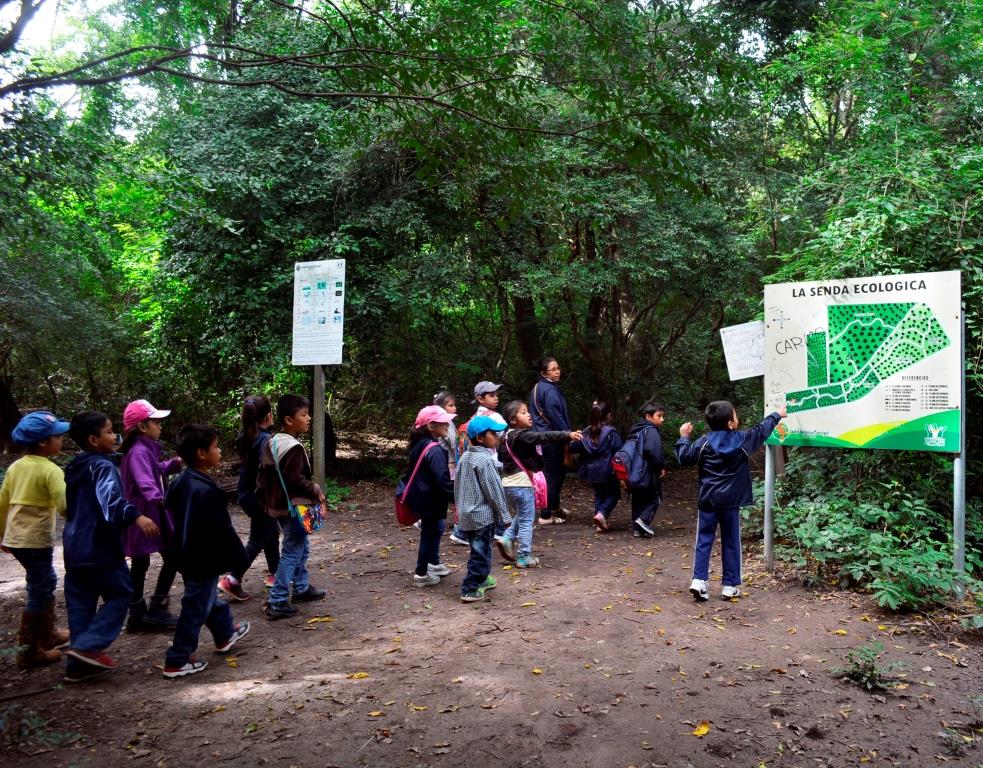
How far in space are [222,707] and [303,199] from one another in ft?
26.0

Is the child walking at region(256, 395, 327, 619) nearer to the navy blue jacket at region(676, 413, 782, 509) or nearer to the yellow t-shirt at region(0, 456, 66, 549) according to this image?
the yellow t-shirt at region(0, 456, 66, 549)

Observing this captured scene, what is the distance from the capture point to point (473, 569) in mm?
5930

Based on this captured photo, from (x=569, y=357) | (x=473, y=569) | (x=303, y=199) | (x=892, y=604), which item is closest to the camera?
(x=892, y=604)

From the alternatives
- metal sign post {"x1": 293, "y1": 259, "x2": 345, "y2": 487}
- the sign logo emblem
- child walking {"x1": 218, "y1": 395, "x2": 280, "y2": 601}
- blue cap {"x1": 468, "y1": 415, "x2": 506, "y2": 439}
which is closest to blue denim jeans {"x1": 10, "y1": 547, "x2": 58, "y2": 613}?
child walking {"x1": 218, "y1": 395, "x2": 280, "y2": 601}

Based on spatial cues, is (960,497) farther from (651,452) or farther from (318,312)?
(318,312)

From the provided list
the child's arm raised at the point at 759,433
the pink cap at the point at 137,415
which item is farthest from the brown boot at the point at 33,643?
the child's arm raised at the point at 759,433

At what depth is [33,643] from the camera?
15.6 feet

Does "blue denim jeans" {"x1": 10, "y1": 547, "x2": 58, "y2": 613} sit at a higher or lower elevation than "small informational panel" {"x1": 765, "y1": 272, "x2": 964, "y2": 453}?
lower

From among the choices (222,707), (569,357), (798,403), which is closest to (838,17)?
(569,357)

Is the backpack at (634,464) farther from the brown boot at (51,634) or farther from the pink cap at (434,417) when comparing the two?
the brown boot at (51,634)

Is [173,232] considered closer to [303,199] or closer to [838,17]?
[303,199]

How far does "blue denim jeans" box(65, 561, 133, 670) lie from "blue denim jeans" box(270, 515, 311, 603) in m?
1.19

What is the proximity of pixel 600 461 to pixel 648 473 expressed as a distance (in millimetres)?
607

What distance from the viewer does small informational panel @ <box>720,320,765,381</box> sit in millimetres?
6879
